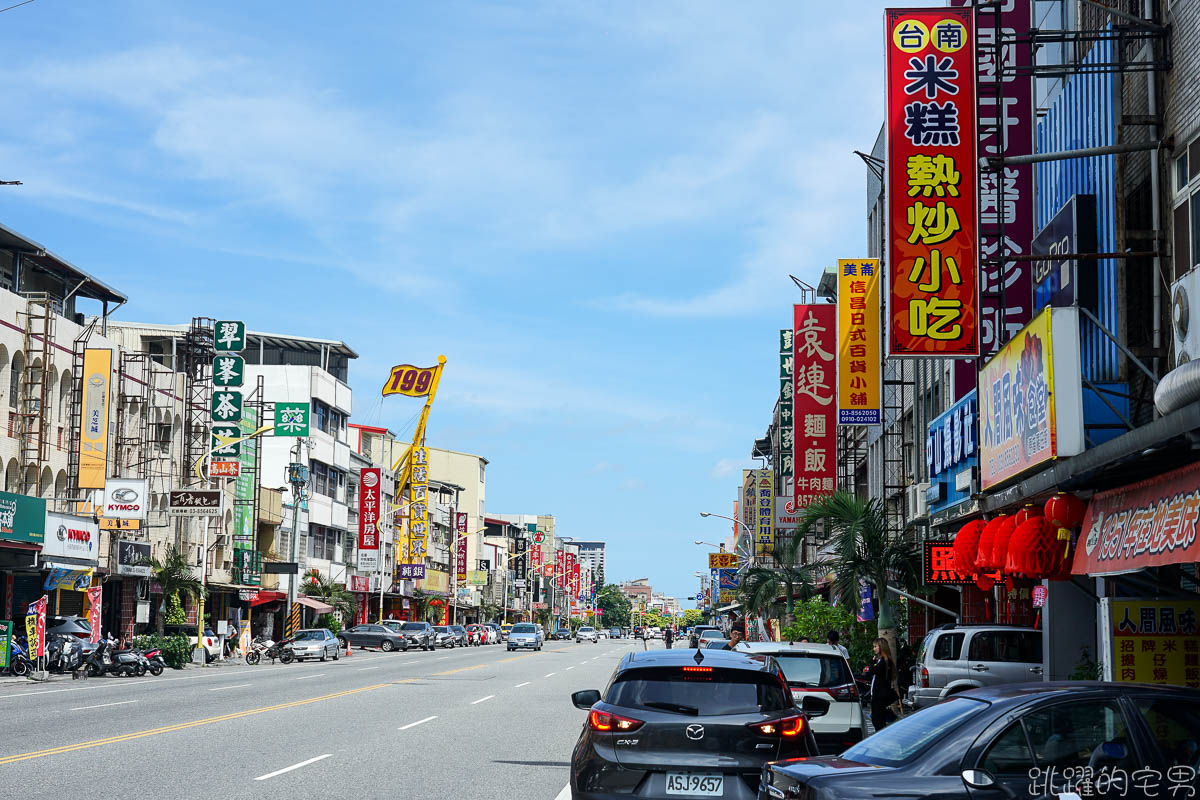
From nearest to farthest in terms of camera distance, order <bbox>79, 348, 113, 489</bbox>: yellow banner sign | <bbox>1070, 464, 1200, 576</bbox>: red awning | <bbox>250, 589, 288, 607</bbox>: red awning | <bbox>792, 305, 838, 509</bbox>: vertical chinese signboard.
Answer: <bbox>1070, 464, 1200, 576</bbox>: red awning → <bbox>792, 305, 838, 509</bbox>: vertical chinese signboard → <bbox>79, 348, 113, 489</bbox>: yellow banner sign → <bbox>250, 589, 288, 607</bbox>: red awning

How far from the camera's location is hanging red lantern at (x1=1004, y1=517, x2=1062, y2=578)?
15570 mm

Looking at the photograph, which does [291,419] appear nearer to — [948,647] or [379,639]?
[379,639]

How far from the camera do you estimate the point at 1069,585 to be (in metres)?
20.2

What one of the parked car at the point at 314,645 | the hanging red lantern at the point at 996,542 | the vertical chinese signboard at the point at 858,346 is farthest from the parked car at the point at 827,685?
the parked car at the point at 314,645

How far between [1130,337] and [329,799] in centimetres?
1192

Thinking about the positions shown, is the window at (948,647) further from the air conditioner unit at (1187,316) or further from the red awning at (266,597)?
the red awning at (266,597)

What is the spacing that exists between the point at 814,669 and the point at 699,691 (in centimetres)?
551

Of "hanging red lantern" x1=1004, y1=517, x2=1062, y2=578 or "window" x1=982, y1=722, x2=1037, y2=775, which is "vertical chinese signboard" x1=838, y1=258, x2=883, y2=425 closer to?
"hanging red lantern" x1=1004, y1=517, x2=1062, y2=578

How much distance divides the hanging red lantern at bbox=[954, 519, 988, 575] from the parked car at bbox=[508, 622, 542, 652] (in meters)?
56.4

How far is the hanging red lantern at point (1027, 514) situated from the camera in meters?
16.4

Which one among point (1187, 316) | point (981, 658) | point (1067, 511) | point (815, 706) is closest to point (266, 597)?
point (981, 658)

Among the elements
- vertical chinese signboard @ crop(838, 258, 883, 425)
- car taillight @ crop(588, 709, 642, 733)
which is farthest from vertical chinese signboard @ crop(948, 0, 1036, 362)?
car taillight @ crop(588, 709, 642, 733)

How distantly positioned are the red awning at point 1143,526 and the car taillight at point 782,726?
346 centimetres

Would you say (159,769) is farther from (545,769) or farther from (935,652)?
(935,652)
